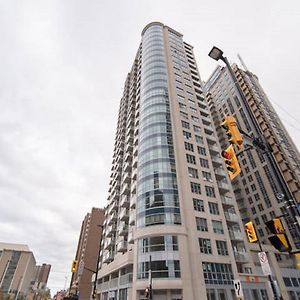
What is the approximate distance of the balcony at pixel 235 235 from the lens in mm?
39875

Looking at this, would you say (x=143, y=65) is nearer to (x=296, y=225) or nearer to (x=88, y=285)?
(x=296, y=225)

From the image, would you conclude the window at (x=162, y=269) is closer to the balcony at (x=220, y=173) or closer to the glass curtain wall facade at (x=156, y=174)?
the glass curtain wall facade at (x=156, y=174)

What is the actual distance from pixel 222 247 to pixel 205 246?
350 cm

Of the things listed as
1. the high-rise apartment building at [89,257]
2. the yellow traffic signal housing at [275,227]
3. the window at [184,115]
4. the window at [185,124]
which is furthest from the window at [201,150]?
the high-rise apartment building at [89,257]

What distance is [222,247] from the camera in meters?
37.0

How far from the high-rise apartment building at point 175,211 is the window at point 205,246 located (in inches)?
5.8

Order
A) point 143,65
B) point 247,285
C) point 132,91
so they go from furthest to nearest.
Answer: point 132,91
point 143,65
point 247,285

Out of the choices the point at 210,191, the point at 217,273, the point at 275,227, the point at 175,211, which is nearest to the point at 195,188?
the point at 210,191

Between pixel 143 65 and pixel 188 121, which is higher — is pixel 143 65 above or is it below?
above

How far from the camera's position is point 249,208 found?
214 feet

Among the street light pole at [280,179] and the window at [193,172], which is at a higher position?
the window at [193,172]

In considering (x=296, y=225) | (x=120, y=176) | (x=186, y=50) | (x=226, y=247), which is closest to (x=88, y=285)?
(x=120, y=176)

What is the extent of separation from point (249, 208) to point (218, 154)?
2408 centimetres

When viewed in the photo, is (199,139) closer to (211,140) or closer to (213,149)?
(211,140)
